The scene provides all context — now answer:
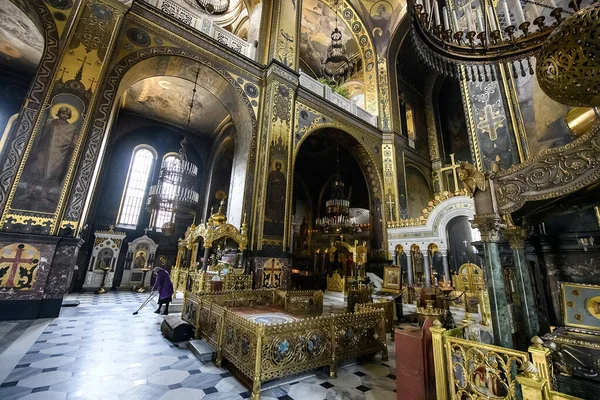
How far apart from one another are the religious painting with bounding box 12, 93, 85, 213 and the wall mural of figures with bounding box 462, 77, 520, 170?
327 inches

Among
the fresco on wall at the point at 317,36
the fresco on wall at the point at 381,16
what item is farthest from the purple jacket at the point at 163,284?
the fresco on wall at the point at 381,16

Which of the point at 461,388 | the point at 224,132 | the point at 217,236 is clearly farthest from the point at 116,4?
the point at 461,388

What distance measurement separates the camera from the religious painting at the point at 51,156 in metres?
4.71

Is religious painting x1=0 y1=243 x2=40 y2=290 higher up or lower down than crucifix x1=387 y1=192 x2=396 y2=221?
lower down

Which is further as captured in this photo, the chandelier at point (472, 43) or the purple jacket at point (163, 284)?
the purple jacket at point (163, 284)

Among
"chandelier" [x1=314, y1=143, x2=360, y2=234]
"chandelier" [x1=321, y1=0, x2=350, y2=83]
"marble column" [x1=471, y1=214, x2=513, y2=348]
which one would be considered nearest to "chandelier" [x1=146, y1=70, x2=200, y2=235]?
"chandelier" [x1=321, y1=0, x2=350, y2=83]

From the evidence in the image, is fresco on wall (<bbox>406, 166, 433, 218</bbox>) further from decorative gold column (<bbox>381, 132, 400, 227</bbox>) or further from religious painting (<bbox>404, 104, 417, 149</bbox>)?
religious painting (<bbox>404, 104, 417, 149</bbox>)

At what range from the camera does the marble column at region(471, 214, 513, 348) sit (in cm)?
220

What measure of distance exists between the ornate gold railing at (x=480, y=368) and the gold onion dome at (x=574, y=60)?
1824mm

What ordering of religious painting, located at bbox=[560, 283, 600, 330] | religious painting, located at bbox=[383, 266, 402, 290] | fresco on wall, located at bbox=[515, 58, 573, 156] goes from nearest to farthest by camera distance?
1. religious painting, located at bbox=[560, 283, 600, 330]
2. fresco on wall, located at bbox=[515, 58, 573, 156]
3. religious painting, located at bbox=[383, 266, 402, 290]

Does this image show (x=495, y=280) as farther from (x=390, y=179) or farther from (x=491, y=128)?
(x=390, y=179)

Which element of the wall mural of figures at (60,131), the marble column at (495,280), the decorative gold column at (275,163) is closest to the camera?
the marble column at (495,280)

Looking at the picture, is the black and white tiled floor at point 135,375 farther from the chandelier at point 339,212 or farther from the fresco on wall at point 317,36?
the fresco on wall at point 317,36

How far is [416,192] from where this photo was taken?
13531mm
